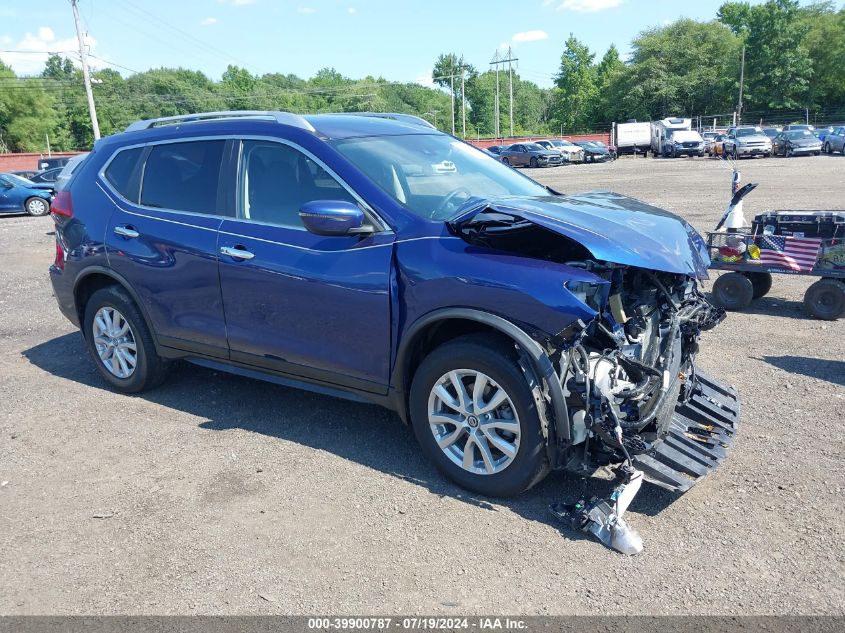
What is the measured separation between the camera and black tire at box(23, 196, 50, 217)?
20984 mm

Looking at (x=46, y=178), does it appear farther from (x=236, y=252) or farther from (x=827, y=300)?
(x=827, y=300)

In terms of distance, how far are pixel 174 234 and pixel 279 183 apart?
3.01 feet

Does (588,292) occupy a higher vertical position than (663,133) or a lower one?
lower

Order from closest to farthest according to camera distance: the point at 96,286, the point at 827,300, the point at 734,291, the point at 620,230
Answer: the point at 620,230 → the point at 96,286 → the point at 827,300 → the point at 734,291

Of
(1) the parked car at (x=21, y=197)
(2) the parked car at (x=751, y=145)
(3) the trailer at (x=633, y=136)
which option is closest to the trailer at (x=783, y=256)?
(1) the parked car at (x=21, y=197)

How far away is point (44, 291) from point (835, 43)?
75.8m

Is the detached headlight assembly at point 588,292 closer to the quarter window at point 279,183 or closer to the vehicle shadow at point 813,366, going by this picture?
the quarter window at point 279,183

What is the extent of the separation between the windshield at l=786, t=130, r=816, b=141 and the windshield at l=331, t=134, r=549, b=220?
38305mm

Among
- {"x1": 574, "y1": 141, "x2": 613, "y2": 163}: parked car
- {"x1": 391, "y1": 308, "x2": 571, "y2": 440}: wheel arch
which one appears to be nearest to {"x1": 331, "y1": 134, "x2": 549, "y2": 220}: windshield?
{"x1": 391, "y1": 308, "x2": 571, "y2": 440}: wheel arch

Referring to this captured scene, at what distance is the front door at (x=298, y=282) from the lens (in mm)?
3883

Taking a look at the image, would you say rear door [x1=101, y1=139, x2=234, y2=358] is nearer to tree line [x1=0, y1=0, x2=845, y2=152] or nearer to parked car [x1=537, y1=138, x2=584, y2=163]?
parked car [x1=537, y1=138, x2=584, y2=163]

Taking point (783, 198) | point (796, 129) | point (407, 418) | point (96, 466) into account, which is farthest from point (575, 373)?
point (796, 129)

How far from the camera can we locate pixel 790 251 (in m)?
7.23

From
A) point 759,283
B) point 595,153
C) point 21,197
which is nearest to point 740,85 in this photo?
point 595,153
